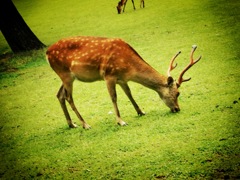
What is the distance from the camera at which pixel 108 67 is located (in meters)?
4.93

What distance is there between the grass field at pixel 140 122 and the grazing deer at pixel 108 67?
40 cm

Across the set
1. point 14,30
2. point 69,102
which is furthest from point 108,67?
point 14,30

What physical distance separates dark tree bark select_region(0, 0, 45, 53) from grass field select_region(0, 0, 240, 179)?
498 mm

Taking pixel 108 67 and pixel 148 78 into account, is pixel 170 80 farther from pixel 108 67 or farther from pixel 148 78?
pixel 108 67

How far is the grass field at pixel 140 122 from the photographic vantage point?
370 centimetres

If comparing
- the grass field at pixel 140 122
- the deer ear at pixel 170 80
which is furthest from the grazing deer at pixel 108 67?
the grass field at pixel 140 122

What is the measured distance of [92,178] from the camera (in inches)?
144

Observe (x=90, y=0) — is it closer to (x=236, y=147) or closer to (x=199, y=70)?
(x=199, y=70)

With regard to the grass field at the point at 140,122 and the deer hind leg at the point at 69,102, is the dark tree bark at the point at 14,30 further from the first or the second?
the deer hind leg at the point at 69,102

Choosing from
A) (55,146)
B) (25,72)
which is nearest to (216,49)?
(55,146)

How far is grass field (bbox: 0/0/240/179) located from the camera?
3.70 metres

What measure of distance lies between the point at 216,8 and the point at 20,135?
31.5 ft

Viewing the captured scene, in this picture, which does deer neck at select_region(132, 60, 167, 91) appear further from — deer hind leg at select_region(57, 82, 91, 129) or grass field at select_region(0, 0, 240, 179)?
deer hind leg at select_region(57, 82, 91, 129)

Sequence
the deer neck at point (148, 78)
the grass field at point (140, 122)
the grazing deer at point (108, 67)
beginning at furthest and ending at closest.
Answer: the deer neck at point (148, 78), the grazing deer at point (108, 67), the grass field at point (140, 122)
